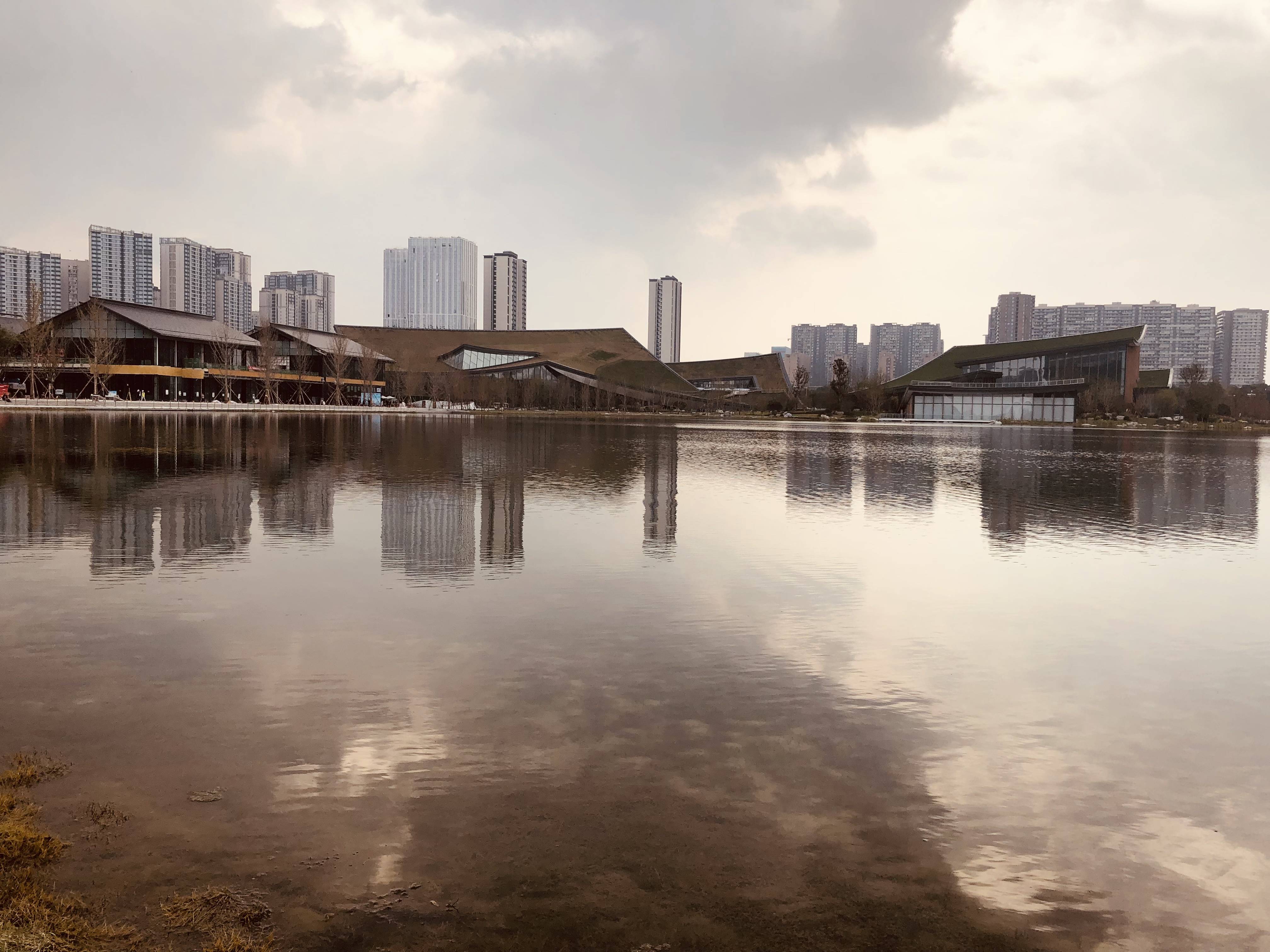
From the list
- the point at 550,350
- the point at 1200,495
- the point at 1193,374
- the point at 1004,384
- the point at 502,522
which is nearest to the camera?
the point at 502,522

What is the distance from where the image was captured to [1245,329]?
197 m

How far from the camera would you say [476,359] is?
502ft

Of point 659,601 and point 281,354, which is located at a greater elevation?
point 281,354

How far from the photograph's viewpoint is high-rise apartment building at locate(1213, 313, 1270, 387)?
640 feet

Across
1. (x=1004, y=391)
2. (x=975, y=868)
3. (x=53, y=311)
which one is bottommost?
(x=975, y=868)

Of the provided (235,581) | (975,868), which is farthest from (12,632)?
(975,868)

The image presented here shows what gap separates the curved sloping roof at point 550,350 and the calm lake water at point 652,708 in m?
126

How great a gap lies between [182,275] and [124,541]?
158 meters

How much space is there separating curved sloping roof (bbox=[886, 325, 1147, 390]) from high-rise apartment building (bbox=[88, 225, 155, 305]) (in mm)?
119937

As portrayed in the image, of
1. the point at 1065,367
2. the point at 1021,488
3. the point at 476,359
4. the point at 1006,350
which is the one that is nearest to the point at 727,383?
the point at 476,359

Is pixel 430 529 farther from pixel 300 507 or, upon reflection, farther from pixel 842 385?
pixel 842 385

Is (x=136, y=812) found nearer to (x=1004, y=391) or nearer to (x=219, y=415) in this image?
(x=219, y=415)

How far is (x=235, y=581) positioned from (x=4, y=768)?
4.92m

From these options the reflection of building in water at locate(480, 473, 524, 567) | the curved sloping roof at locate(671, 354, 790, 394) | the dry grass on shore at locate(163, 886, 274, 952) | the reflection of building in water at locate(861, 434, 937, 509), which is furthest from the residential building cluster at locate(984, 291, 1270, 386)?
the dry grass on shore at locate(163, 886, 274, 952)
